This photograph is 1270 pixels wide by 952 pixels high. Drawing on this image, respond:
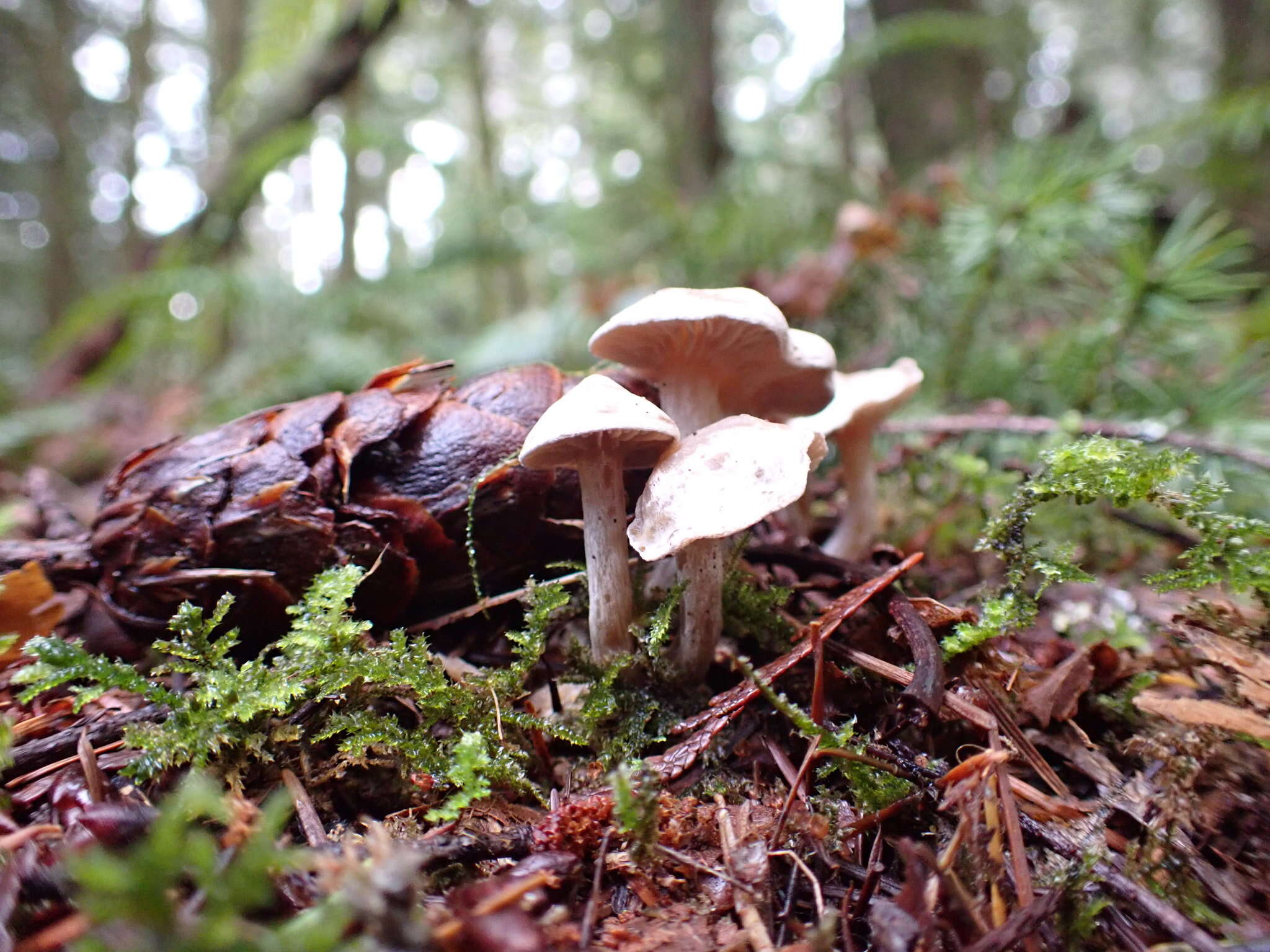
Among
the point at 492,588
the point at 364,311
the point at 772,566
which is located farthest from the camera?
the point at 364,311

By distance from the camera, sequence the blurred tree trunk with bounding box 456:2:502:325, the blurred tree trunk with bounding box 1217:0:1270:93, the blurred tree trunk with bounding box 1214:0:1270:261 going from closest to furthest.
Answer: the blurred tree trunk with bounding box 1214:0:1270:261
the blurred tree trunk with bounding box 1217:0:1270:93
the blurred tree trunk with bounding box 456:2:502:325

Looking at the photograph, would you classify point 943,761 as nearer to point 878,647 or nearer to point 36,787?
point 878,647

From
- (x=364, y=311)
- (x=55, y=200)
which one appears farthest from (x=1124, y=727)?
(x=55, y=200)

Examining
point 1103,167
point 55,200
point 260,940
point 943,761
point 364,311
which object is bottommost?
point 943,761

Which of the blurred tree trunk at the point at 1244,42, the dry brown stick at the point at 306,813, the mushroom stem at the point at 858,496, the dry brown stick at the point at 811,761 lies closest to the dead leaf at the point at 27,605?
the dry brown stick at the point at 306,813

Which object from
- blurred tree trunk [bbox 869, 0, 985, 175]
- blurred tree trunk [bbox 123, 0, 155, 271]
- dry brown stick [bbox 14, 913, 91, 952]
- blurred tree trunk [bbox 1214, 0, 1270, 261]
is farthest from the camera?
blurred tree trunk [bbox 123, 0, 155, 271]

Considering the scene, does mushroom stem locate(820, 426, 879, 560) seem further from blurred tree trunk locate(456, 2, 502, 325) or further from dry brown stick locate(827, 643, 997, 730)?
blurred tree trunk locate(456, 2, 502, 325)

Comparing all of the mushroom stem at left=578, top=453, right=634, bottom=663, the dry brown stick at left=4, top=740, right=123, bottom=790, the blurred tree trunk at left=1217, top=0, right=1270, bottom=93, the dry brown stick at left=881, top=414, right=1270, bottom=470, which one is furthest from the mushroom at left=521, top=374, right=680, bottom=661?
the blurred tree trunk at left=1217, top=0, right=1270, bottom=93
